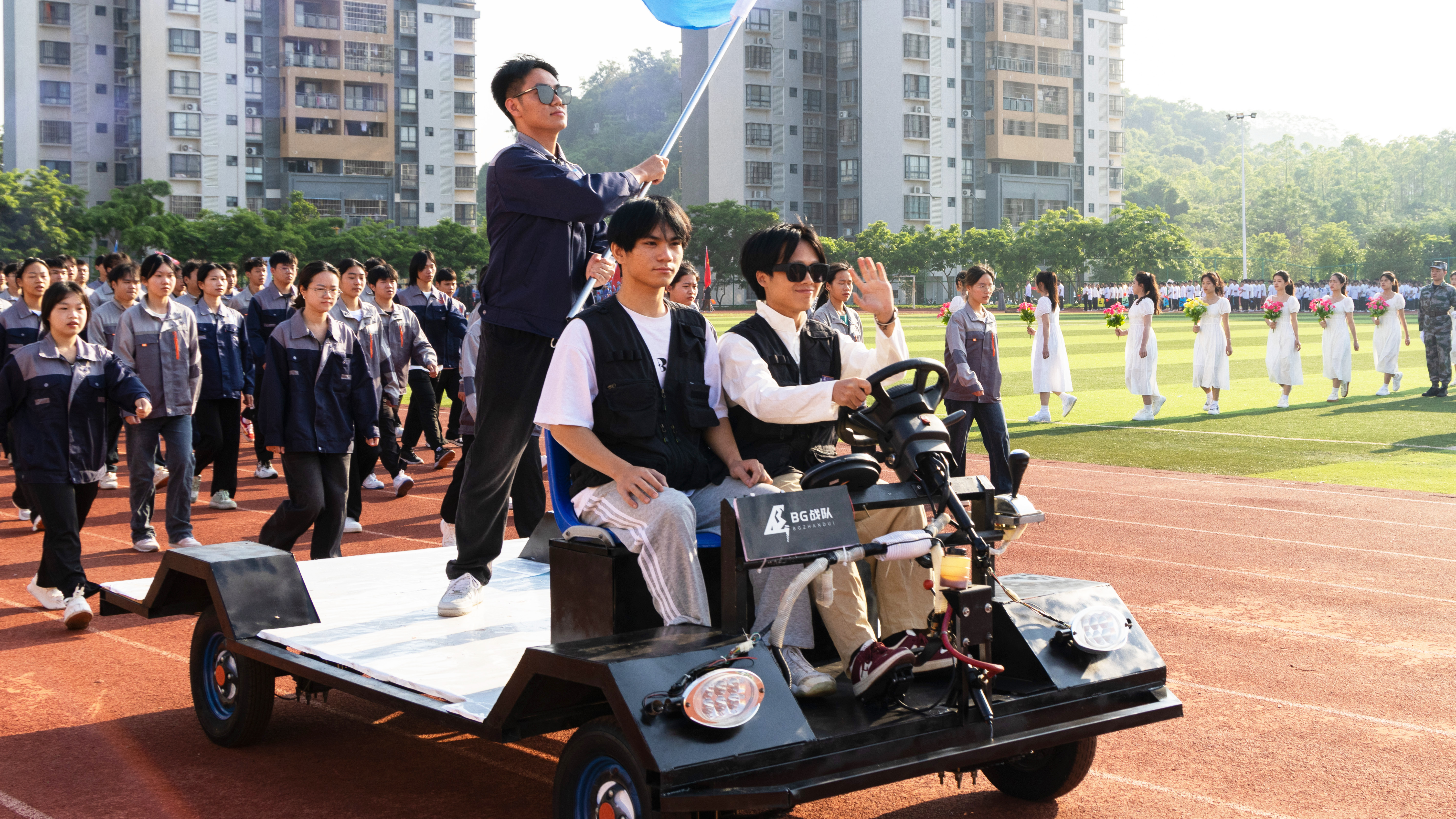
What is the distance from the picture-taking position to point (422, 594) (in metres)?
5.59

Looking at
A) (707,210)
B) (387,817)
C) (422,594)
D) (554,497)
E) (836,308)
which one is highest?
(707,210)

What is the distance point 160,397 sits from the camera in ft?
29.6

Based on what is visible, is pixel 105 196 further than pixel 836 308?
Yes

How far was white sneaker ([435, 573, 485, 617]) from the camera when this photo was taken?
5137 mm

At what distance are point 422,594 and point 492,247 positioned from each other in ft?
5.38

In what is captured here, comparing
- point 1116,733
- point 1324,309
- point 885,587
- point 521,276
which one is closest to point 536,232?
point 521,276

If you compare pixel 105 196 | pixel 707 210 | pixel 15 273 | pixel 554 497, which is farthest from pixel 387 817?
pixel 105 196

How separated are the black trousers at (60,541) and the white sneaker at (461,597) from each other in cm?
309

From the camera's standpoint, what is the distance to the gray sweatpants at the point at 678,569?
3814 millimetres

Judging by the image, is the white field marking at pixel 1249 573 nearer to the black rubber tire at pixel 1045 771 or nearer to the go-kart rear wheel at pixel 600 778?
the black rubber tire at pixel 1045 771

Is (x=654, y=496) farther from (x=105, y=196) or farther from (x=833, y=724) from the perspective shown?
(x=105, y=196)

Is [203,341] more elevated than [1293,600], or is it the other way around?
[203,341]

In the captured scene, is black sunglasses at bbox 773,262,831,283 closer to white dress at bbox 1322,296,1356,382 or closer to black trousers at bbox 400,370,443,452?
black trousers at bbox 400,370,443,452

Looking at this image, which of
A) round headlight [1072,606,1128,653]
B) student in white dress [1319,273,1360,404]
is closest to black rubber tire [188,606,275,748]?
round headlight [1072,606,1128,653]
